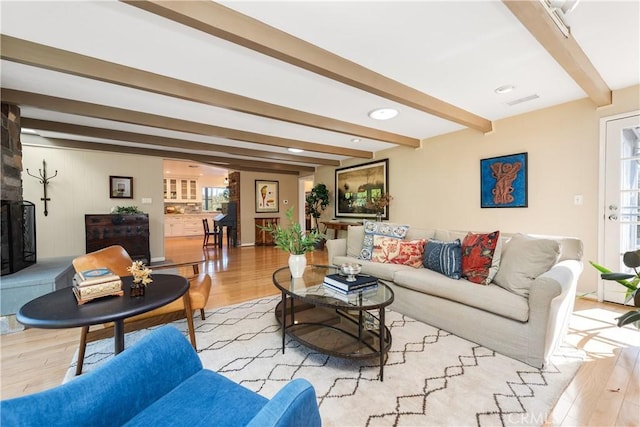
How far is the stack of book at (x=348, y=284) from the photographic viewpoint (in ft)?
6.44

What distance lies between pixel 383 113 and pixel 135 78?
266 cm

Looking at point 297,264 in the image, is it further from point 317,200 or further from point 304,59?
point 317,200

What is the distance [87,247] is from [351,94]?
5046 mm

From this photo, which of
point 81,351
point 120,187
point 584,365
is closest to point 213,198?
point 120,187

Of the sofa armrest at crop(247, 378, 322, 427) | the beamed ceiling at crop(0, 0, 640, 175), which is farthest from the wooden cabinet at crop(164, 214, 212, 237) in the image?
the sofa armrest at crop(247, 378, 322, 427)

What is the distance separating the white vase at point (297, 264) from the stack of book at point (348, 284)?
32 cm

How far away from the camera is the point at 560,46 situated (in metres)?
1.84

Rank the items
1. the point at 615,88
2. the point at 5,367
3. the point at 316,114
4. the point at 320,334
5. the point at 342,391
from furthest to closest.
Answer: the point at 316,114 < the point at 615,88 < the point at 320,334 < the point at 5,367 < the point at 342,391

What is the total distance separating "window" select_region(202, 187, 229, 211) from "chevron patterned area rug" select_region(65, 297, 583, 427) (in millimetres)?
9017

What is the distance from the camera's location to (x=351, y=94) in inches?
114

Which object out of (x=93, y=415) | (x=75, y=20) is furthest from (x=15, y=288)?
(x=93, y=415)

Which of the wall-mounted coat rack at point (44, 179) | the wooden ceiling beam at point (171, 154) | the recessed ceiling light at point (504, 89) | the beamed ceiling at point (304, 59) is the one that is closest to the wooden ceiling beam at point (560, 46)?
the beamed ceiling at point (304, 59)

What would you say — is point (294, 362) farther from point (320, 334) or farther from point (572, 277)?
point (572, 277)

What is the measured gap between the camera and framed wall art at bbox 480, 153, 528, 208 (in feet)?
11.6
